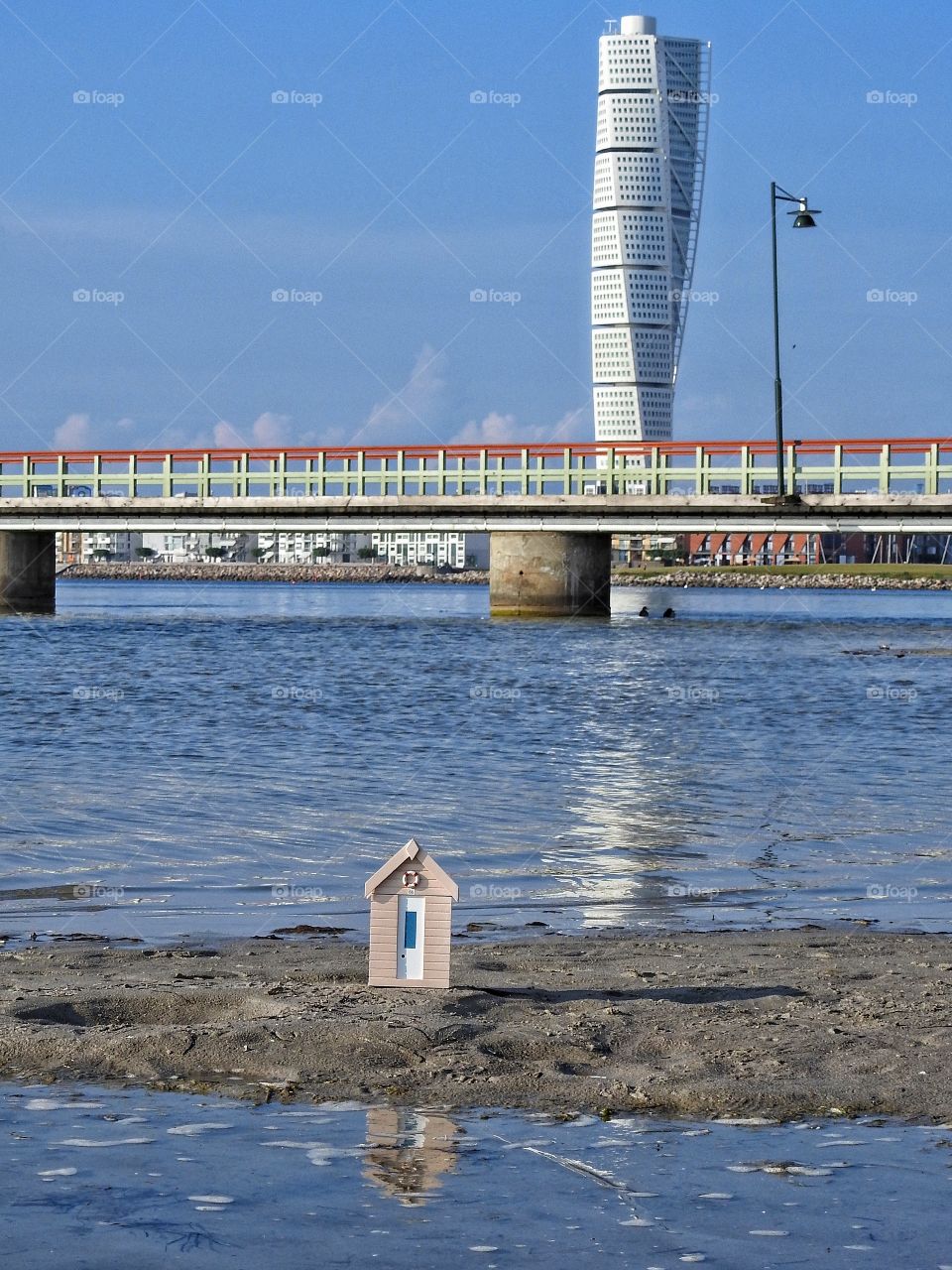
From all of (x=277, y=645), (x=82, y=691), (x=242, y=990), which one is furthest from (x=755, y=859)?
(x=277, y=645)

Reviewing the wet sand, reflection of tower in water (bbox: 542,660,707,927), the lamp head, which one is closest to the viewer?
the wet sand

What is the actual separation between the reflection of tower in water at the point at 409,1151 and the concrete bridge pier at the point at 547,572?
181ft

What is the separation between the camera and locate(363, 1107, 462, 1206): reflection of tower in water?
5613 mm

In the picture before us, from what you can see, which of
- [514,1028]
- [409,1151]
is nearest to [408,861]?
[514,1028]

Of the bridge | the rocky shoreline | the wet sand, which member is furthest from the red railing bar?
the rocky shoreline

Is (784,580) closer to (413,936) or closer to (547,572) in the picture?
(547,572)

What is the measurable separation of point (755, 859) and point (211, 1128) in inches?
350

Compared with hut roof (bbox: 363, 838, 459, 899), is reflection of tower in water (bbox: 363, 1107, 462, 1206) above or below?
below

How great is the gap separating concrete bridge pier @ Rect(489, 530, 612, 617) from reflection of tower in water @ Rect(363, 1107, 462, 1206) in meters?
55.3

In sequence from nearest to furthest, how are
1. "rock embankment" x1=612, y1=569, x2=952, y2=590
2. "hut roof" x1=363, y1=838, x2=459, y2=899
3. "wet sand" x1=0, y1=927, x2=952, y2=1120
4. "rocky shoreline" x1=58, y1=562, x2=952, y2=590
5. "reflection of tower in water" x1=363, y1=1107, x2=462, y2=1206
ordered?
"reflection of tower in water" x1=363, y1=1107, x2=462, y2=1206, "wet sand" x1=0, y1=927, x2=952, y2=1120, "hut roof" x1=363, y1=838, x2=459, y2=899, "rock embankment" x1=612, y1=569, x2=952, y2=590, "rocky shoreline" x1=58, y1=562, x2=952, y2=590

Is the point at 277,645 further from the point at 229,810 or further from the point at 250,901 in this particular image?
the point at 250,901

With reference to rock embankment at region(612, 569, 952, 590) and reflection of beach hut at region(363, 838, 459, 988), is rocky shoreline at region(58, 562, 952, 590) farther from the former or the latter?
reflection of beach hut at region(363, 838, 459, 988)

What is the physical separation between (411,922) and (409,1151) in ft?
8.09

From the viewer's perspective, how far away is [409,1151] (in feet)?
19.6
